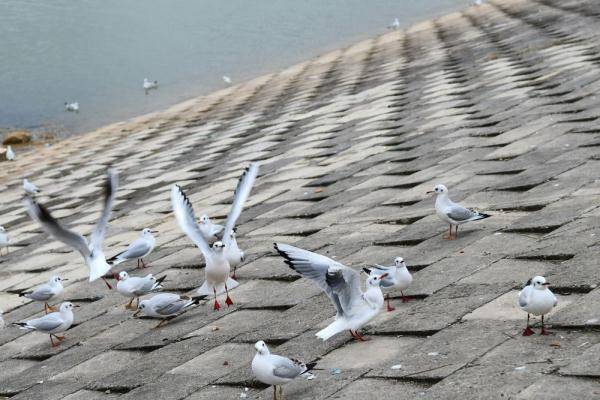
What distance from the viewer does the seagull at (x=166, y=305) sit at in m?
4.68

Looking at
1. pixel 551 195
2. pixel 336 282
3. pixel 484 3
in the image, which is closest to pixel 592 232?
pixel 551 195

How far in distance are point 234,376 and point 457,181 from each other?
2846 mm

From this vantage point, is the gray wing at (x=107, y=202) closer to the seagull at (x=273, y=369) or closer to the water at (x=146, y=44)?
the seagull at (x=273, y=369)

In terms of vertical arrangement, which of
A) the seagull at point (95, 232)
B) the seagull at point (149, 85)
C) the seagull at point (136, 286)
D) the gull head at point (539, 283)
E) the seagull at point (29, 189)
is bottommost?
the seagull at point (149, 85)

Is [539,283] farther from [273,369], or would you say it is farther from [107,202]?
[107,202]

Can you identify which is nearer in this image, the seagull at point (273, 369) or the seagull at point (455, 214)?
the seagull at point (273, 369)

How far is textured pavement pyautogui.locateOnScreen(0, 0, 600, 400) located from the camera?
351cm

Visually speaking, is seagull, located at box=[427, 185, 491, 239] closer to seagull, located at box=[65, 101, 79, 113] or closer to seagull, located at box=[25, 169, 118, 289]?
seagull, located at box=[25, 169, 118, 289]

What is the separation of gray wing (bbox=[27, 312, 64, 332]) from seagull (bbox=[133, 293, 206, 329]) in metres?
0.49

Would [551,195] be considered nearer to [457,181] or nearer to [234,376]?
[457,181]

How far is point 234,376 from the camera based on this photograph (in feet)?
12.5

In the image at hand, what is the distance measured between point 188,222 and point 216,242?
0.19 m

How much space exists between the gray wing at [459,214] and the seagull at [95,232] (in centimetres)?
205

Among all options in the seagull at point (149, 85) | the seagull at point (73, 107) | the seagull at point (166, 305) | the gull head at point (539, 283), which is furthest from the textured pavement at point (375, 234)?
the seagull at point (149, 85)
